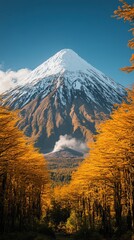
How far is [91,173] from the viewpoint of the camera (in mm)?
18250

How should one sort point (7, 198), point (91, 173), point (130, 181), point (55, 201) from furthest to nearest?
point (55, 201), point (7, 198), point (91, 173), point (130, 181)

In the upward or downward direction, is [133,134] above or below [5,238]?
above

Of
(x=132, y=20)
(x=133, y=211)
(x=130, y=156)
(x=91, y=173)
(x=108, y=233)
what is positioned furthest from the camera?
(x=108, y=233)

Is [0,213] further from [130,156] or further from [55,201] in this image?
[55,201]

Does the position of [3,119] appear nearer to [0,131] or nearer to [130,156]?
[0,131]

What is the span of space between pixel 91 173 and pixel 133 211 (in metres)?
4.25

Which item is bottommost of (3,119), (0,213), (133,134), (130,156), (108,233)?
(108,233)

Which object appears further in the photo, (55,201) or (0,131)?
(55,201)

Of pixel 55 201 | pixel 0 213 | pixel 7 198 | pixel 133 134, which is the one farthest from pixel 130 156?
pixel 55 201

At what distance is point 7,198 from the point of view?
20.4 metres

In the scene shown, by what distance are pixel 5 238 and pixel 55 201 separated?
145 feet

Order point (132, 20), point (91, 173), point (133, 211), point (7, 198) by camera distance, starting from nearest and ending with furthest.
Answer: point (132, 20)
point (133, 211)
point (91, 173)
point (7, 198)

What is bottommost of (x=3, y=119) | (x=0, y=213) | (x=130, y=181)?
(x=0, y=213)

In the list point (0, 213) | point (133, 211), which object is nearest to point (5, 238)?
point (0, 213)
